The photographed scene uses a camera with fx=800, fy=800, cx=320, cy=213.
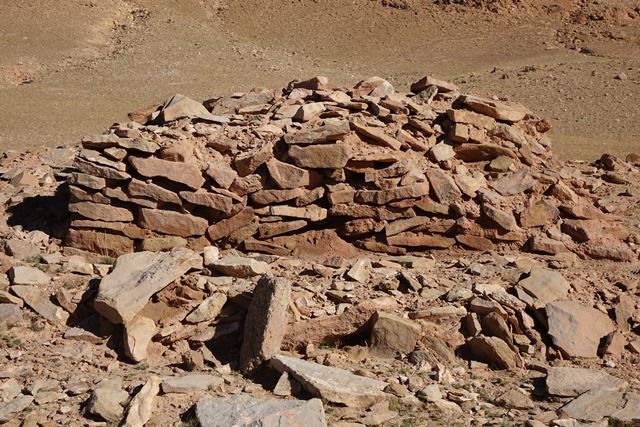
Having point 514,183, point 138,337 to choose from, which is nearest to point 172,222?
point 138,337

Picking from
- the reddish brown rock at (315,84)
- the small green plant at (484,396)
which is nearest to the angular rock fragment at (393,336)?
the small green plant at (484,396)

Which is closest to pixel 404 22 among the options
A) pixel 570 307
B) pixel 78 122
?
pixel 78 122

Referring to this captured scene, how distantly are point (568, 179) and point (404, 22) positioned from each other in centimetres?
2030

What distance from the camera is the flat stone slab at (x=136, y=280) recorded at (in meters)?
7.69

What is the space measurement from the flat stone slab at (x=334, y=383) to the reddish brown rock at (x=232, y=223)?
3.33 m

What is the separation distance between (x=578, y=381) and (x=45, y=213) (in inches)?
290

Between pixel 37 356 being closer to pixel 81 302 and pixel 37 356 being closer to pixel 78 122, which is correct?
pixel 81 302

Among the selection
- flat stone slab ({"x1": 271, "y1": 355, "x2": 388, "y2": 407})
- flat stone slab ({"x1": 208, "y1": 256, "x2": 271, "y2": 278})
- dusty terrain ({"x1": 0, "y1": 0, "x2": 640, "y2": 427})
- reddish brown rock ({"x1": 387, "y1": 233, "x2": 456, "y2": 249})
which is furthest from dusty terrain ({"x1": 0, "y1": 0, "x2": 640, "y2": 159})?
flat stone slab ({"x1": 271, "y1": 355, "x2": 388, "y2": 407})

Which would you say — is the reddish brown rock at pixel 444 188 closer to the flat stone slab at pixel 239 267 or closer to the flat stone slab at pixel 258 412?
the flat stone slab at pixel 239 267

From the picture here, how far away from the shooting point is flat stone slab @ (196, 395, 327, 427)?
236 inches

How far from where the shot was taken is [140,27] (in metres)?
28.4

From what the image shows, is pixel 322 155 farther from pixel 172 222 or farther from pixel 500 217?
pixel 500 217

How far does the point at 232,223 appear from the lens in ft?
32.9

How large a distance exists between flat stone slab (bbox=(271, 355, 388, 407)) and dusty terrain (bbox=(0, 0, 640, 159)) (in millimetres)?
10158
